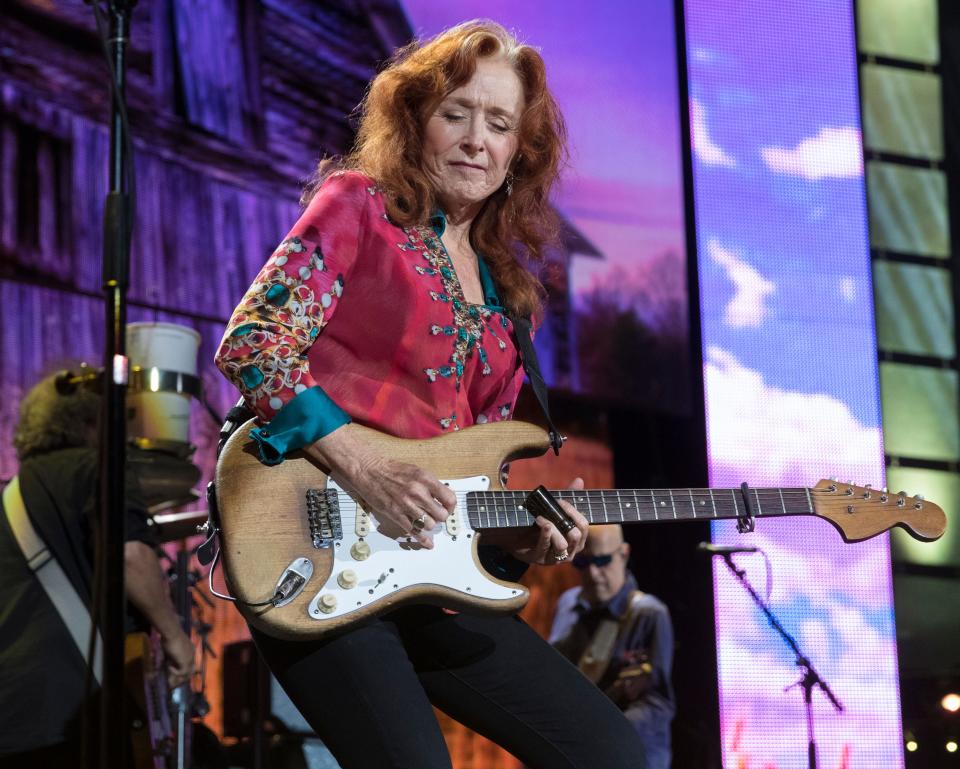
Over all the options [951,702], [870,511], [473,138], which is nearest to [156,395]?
[473,138]

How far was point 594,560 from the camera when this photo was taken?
5.74m

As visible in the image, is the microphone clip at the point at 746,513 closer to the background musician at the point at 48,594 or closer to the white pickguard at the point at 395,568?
the white pickguard at the point at 395,568

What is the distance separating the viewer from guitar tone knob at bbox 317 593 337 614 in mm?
1952

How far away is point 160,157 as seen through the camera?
215 inches

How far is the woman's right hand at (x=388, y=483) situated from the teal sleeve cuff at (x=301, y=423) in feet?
0.08

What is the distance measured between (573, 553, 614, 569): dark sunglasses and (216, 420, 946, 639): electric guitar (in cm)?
354

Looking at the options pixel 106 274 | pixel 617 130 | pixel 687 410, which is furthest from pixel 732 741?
pixel 106 274

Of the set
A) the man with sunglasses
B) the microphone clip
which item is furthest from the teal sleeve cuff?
the man with sunglasses

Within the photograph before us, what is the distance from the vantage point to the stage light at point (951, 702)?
18.9 ft

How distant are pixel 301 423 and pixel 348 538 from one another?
0.78ft

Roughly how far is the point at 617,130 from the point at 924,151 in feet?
6.31

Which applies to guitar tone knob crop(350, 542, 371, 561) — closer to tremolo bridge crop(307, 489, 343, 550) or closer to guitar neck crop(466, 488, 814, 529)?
tremolo bridge crop(307, 489, 343, 550)

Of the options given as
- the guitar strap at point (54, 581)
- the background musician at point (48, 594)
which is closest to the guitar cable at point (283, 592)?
the background musician at point (48, 594)

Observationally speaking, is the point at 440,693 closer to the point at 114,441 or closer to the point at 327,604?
the point at 327,604
